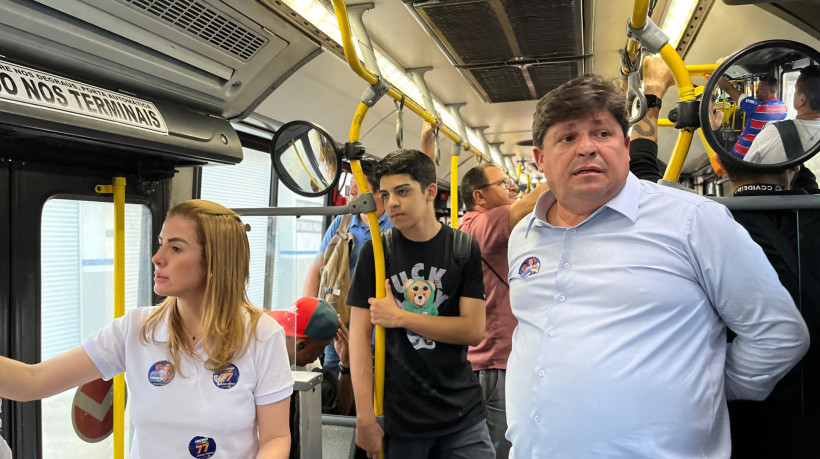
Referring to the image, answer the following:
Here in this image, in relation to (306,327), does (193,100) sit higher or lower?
higher

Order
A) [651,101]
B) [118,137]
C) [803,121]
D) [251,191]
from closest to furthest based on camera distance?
1. [803,121]
2. [651,101]
3. [118,137]
4. [251,191]

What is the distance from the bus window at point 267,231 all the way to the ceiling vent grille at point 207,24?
5.99ft

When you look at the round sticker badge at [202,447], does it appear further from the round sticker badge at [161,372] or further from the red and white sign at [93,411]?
the red and white sign at [93,411]

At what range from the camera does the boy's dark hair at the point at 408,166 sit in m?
2.49

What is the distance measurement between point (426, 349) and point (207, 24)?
5.41ft

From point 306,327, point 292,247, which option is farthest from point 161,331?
point 292,247

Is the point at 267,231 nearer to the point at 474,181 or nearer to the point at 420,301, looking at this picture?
the point at 474,181

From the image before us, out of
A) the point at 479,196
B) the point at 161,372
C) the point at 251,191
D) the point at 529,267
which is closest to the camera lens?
the point at 529,267

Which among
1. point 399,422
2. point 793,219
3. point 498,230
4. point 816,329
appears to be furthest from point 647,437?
point 498,230

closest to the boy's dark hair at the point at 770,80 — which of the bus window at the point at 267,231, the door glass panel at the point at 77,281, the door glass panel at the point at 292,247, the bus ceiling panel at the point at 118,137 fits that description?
the bus ceiling panel at the point at 118,137

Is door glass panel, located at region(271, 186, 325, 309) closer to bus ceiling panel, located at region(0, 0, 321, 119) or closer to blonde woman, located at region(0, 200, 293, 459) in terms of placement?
bus ceiling panel, located at region(0, 0, 321, 119)

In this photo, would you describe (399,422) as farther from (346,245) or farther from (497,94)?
(497,94)

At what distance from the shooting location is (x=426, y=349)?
2.36m

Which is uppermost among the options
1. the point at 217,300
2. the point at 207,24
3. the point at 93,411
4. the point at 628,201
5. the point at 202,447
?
the point at 207,24
